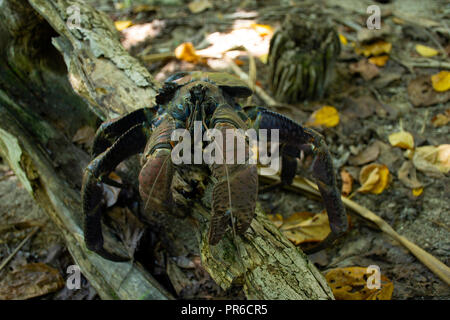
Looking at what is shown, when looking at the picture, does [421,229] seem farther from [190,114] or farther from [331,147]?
[190,114]

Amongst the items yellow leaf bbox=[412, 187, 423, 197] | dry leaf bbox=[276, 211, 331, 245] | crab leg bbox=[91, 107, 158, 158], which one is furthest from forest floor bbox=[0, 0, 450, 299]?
crab leg bbox=[91, 107, 158, 158]

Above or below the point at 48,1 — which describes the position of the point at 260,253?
below

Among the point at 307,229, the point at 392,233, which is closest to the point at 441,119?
the point at 392,233

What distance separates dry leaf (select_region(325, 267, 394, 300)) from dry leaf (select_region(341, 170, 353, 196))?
69 centimetres

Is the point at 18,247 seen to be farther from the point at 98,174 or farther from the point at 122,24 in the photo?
the point at 122,24

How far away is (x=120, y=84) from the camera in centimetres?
235

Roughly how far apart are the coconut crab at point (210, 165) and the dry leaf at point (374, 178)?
0.70 metres

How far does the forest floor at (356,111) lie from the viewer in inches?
90.5

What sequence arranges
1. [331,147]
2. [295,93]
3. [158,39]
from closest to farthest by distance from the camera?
1. [331,147]
2. [295,93]
3. [158,39]

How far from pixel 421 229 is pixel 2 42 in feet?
11.0

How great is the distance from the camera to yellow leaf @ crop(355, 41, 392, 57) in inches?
147

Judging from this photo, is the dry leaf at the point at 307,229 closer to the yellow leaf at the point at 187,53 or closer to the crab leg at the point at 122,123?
the crab leg at the point at 122,123

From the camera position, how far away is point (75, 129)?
297 cm

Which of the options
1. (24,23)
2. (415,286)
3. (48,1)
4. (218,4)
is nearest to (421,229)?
(415,286)
